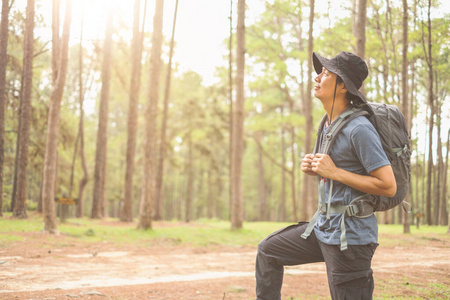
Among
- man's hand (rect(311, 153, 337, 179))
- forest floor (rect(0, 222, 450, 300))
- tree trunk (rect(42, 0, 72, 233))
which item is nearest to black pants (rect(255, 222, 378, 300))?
man's hand (rect(311, 153, 337, 179))

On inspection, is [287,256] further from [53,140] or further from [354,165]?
[53,140]

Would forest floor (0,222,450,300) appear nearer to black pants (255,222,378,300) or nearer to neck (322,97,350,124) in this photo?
black pants (255,222,378,300)

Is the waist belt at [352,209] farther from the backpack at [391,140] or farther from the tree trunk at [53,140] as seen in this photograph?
the tree trunk at [53,140]

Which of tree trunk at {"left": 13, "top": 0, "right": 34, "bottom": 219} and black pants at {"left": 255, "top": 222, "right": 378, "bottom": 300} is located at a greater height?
tree trunk at {"left": 13, "top": 0, "right": 34, "bottom": 219}

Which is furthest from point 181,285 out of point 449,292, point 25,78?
point 25,78

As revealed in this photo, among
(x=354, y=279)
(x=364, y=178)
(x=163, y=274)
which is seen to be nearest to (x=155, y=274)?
(x=163, y=274)

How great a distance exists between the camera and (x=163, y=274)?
8.20 metres

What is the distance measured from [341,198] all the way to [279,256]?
2.40ft

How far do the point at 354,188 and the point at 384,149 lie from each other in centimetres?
35

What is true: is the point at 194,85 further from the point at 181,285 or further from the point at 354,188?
the point at 354,188

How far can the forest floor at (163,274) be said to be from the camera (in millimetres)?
6023

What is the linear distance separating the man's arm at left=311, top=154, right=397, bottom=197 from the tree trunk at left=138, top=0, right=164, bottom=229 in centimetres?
1324

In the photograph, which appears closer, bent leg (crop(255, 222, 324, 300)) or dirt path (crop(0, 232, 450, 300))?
bent leg (crop(255, 222, 324, 300))

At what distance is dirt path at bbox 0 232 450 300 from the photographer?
6.09 meters
